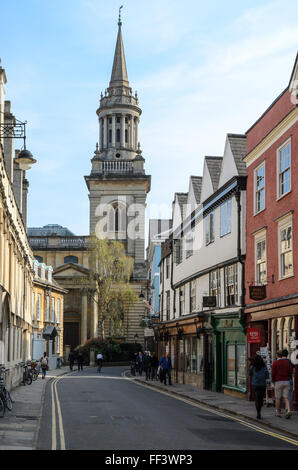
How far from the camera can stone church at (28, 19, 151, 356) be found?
7694 cm

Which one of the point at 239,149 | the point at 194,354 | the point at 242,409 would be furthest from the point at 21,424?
the point at 194,354

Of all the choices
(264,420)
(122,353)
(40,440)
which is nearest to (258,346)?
(264,420)

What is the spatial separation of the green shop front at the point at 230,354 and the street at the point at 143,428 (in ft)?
10.6

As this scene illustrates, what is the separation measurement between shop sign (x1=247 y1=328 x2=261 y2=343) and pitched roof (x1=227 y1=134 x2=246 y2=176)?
23.6 ft

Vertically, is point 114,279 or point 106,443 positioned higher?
point 114,279

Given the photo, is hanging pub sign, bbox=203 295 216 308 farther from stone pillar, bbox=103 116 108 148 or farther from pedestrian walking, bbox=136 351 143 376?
stone pillar, bbox=103 116 108 148

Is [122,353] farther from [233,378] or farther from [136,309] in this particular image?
[233,378]

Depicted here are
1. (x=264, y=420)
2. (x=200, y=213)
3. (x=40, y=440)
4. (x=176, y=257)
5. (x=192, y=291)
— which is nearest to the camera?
(x=40, y=440)

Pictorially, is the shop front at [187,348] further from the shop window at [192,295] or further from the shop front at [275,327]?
the shop front at [275,327]

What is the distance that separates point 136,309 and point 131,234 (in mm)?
9512

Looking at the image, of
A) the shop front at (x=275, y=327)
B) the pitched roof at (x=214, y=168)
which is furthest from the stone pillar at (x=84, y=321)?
the shop front at (x=275, y=327)

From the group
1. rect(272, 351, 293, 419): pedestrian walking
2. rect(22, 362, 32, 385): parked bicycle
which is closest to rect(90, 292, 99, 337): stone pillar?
rect(22, 362, 32, 385): parked bicycle

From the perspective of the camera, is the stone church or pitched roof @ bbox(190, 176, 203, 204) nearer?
pitched roof @ bbox(190, 176, 203, 204)

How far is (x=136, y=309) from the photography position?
79.3 meters
